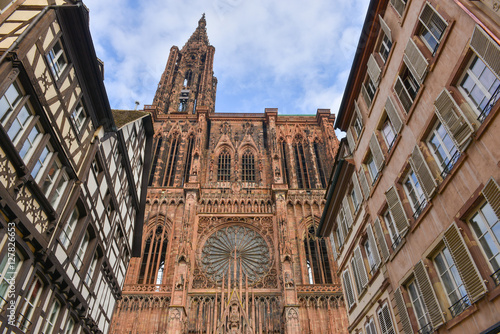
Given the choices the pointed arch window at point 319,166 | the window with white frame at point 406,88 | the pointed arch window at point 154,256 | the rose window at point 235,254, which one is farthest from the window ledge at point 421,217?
the pointed arch window at point 319,166

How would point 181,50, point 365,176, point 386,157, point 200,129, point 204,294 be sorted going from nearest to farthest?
point 386,157, point 365,176, point 204,294, point 200,129, point 181,50

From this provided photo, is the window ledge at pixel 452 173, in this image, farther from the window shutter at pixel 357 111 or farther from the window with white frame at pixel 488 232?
the window shutter at pixel 357 111

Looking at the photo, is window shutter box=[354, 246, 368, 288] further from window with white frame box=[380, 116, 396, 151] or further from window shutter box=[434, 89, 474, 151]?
window shutter box=[434, 89, 474, 151]

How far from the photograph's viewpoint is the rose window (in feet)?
85.0

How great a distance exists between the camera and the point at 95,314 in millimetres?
12297

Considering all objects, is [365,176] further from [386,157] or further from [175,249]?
[175,249]

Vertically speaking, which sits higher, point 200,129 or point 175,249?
point 200,129

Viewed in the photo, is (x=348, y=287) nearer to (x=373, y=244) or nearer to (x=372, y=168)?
(x=373, y=244)

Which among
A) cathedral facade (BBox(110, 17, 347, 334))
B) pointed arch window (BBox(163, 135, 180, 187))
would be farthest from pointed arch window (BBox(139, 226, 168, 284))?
pointed arch window (BBox(163, 135, 180, 187))

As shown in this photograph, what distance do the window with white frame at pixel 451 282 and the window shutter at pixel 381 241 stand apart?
213 centimetres

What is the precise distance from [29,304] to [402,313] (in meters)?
8.61

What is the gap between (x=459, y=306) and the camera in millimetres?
6387

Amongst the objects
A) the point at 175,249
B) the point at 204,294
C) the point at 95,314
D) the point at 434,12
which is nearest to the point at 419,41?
the point at 434,12

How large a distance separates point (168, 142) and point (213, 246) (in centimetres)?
1346
